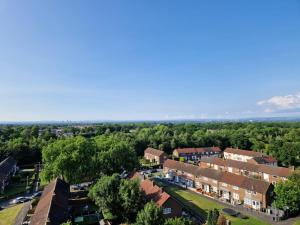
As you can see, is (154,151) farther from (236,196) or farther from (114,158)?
(236,196)

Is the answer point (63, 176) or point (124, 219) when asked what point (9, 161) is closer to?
point (63, 176)

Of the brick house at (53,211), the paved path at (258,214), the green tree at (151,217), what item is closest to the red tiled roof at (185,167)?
the paved path at (258,214)

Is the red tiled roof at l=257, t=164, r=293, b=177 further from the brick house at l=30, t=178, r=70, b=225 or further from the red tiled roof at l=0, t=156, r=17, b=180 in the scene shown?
the red tiled roof at l=0, t=156, r=17, b=180

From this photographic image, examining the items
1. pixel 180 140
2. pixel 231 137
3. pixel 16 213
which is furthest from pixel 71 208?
pixel 231 137

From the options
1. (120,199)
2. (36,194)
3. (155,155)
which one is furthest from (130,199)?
(155,155)

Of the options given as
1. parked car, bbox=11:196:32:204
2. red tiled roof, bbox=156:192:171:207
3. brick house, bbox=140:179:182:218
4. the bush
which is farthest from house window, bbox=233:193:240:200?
the bush

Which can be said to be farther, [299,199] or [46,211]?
[299,199]
